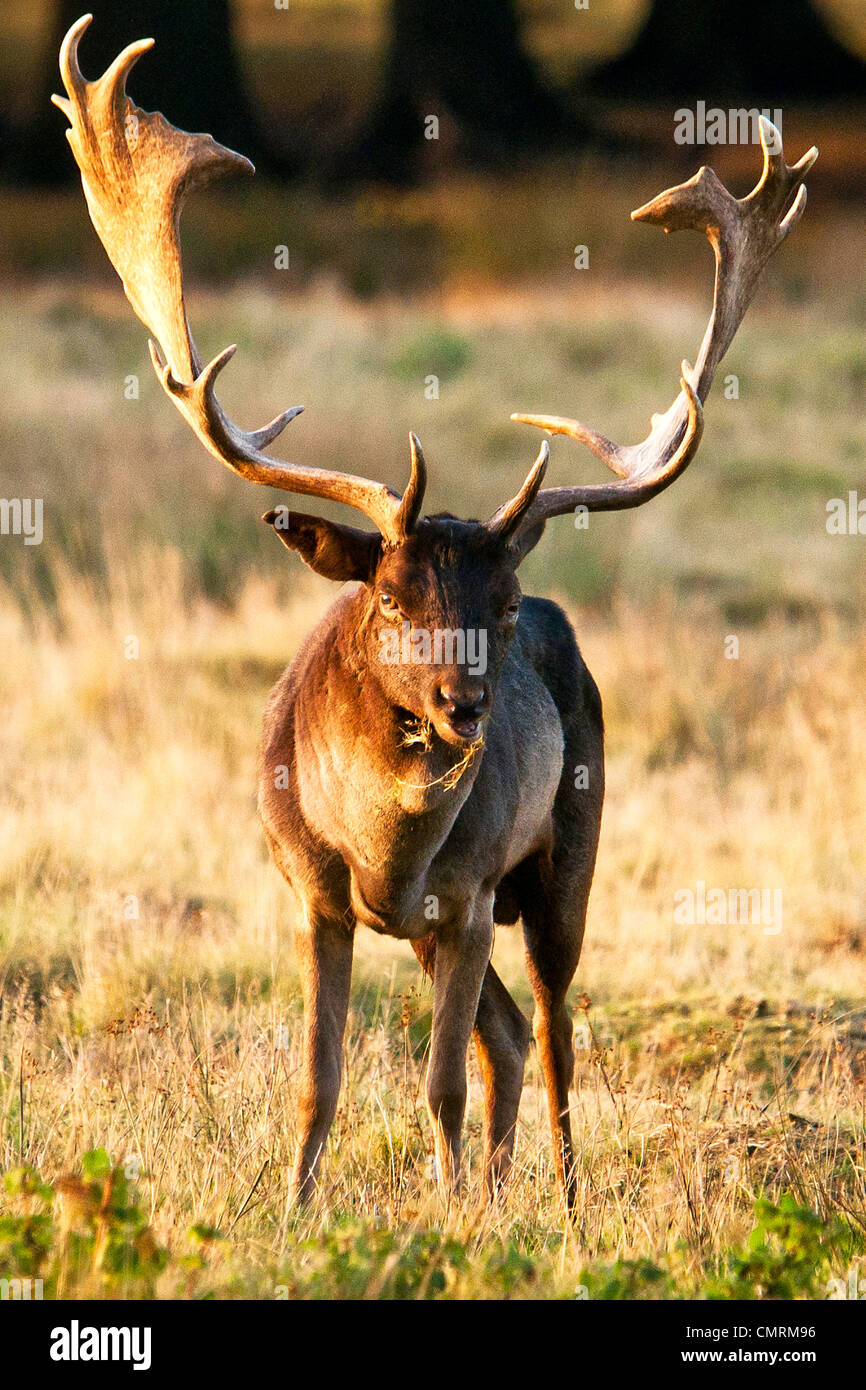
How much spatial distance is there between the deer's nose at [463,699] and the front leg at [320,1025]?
1.09 m

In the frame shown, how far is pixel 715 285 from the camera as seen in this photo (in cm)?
651

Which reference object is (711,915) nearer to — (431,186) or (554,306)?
(554,306)

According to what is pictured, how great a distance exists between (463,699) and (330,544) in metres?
0.72

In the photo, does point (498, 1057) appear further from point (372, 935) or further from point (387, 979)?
point (372, 935)

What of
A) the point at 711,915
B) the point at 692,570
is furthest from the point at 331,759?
the point at 692,570

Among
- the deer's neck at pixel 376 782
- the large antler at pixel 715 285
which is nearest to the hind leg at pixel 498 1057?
the deer's neck at pixel 376 782

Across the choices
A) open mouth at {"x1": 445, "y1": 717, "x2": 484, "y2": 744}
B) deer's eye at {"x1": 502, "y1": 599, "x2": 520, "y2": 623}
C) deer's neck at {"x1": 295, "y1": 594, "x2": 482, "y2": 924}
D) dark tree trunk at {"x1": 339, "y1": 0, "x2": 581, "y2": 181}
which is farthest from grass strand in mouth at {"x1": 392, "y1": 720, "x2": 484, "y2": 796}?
dark tree trunk at {"x1": 339, "y1": 0, "x2": 581, "y2": 181}

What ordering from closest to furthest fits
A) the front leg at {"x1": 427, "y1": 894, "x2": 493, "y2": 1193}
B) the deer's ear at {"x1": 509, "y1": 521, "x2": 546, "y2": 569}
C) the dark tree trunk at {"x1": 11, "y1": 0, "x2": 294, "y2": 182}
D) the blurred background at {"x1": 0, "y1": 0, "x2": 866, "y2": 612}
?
the deer's ear at {"x1": 509, "y1": 521, "x2": 546, "y2": 569} < the front leg at {"x1": 427, "y1": 894, "x2": 493, "y2": 1193} < the blurred background at {"x1": 0, "y1": 0, "x2": 866, "y2": 612} < the dark tree trunk at {"x1": 11, "y1": 0, "x2": 294, "y2": 182}

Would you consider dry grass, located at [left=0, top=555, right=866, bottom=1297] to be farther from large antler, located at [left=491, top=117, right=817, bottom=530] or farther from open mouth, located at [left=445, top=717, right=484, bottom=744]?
large antler, located at [left=491, top=117, right=817, bottom=530]

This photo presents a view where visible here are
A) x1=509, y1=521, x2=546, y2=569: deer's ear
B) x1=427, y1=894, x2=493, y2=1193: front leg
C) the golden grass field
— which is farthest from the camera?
x1=427, y1=894, x2=493, y2=1193: front leg

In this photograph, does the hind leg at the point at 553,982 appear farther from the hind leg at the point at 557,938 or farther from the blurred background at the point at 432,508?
the blurred background at the point at 432,508

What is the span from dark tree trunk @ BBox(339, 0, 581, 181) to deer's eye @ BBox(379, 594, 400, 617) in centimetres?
2861

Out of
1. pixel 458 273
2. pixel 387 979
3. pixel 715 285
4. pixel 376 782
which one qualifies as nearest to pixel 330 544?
pixel 376 782

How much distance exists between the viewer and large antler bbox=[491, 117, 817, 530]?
600cm
